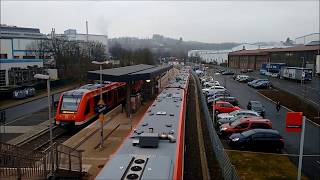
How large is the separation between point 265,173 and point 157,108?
6.97 meters

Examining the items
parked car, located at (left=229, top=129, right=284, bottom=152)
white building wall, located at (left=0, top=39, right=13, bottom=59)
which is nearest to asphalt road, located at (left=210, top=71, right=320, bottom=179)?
parked car, located at (left=229, top=129, right=284, bottom=152)

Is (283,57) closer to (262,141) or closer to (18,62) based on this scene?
(18,62)

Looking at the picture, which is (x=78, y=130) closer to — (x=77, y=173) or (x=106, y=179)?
(x=77, y=173)

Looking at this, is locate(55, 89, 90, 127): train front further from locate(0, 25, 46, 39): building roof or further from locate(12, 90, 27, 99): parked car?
locate(0, 25, 46, 39): building roof

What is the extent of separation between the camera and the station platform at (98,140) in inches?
728

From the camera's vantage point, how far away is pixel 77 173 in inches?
629

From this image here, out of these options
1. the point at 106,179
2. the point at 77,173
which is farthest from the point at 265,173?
the point at 106,179

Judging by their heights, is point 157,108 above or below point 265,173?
above

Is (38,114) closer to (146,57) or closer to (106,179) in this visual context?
(106,179)

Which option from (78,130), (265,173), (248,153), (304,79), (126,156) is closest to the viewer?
(126,156)

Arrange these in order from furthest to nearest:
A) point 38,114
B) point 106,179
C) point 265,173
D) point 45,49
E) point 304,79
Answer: point 45,49, point 304,79, point 38,114, point 265,173, point 106,179

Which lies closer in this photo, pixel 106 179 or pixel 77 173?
pixel 106 179

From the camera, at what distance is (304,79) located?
55812mm

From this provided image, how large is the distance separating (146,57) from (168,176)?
77.5 meters
